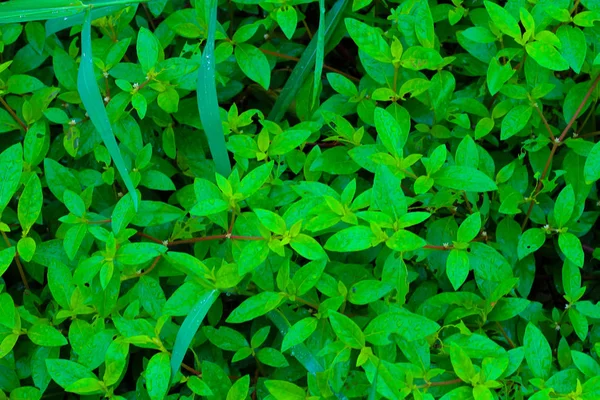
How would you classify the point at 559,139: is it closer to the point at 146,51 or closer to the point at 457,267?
the point at 457,267

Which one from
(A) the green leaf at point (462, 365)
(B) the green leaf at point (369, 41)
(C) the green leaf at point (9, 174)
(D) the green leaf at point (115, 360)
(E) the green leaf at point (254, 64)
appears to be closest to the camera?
(A) the green leaf at point (462, 365)

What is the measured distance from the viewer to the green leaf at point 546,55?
64.6 inches

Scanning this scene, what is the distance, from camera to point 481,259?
1.64 m

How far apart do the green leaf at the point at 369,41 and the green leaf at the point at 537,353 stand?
0.71 metres

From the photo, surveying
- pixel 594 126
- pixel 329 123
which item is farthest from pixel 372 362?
pixel 594 126

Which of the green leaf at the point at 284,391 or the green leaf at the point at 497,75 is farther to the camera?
the green leaf at the point at 497,75

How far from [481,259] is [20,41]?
157 cm

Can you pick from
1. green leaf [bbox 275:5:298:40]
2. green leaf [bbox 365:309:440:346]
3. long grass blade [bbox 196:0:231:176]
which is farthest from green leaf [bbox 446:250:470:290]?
green leaf [bbox 275:5:298:40]

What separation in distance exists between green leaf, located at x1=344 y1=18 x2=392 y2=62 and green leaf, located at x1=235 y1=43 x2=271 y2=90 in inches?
9.5

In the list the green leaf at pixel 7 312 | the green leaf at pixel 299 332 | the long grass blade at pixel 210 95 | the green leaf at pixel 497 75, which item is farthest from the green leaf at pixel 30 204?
the green leaf at pixel 497 75

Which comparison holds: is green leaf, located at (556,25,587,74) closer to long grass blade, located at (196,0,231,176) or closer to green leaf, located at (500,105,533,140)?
green leaf, located at (500,105,533,140)

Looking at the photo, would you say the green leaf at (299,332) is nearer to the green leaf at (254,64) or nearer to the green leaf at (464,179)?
the green leaf at (464,179)

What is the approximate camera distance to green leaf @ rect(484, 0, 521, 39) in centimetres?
167

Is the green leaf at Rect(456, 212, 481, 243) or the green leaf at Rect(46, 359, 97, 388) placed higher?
the green leaf at Rect(456, 212, 481, 243)
